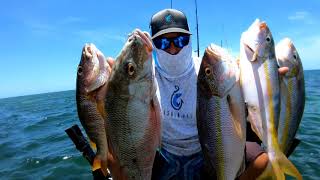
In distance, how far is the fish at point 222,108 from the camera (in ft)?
9.91

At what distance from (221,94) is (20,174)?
30.7 feet

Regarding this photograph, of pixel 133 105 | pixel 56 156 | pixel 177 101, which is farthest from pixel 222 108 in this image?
pixel 56 156

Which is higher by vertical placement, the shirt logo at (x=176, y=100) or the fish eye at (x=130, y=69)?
the fish eye at (x=130, y=69)

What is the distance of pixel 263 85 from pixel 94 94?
1508 mm

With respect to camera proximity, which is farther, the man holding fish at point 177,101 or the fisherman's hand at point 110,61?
the man holding fish at point 177,101

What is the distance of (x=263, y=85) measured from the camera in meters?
3.10

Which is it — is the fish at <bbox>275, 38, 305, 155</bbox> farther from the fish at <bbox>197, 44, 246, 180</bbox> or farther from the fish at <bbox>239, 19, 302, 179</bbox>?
the fish at <bbox>197, 44, 246, 180</bbox>

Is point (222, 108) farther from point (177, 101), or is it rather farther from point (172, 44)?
point (172, 44)

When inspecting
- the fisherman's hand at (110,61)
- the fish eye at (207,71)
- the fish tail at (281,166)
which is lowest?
the fish tail at (281,166)

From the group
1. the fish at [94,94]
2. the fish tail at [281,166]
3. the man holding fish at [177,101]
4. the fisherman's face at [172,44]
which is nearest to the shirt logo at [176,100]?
the man holding fish at [177,101]

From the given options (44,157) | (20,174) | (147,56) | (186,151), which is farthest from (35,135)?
(147,56)

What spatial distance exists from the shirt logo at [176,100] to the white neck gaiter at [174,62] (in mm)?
203

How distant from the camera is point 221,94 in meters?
3.01

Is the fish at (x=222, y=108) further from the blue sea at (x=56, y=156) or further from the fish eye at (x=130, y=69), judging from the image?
the blue sea at (x=56, y=156)
